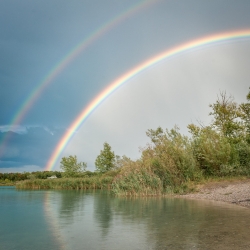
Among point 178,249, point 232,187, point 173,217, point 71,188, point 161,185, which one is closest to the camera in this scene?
point 178,249

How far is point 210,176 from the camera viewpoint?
41875 mm

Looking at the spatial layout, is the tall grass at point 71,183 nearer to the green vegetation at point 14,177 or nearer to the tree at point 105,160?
the tree at point 105,160

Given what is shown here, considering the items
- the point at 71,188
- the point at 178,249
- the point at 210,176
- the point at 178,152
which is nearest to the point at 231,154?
the point at 210,176

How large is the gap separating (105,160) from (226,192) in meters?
40.1

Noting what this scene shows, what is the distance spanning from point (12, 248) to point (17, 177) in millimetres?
104669

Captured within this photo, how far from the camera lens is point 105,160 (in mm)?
69562

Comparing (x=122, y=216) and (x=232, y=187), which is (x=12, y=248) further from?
(x=232, y=187)

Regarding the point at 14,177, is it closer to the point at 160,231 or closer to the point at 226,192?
the point at 226,192

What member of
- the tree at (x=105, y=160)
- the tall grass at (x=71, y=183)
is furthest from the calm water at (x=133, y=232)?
the tree at (x=105, y=160)

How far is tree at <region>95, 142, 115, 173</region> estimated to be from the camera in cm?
6931

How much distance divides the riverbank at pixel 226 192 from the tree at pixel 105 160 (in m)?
33.6

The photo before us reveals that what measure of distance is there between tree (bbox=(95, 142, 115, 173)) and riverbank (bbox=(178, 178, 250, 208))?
33.6 m

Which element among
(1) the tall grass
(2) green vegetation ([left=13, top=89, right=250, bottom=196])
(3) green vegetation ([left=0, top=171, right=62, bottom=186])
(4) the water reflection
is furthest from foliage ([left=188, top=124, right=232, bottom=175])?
(3) green vegetation ([left=0, top=171, right=62, bottom=186])

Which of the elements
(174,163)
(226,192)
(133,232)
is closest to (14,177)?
(174,163)
